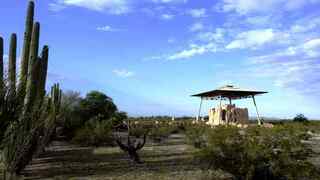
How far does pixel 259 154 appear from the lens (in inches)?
658

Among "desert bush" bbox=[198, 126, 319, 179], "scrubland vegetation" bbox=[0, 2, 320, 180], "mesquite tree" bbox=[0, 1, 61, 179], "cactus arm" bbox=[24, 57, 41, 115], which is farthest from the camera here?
"cactus arm" bbox=[24, 57, 41, 115]

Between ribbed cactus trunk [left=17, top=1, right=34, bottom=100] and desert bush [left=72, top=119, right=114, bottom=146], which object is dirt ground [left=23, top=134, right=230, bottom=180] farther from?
desert bush [left=72, top=119, right=114, bottom=146]

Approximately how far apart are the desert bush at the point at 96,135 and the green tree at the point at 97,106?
11740 millimetres

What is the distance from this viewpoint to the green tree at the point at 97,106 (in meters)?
53.3

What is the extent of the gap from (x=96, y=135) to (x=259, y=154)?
72.4ft

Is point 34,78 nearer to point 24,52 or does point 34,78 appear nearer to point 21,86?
point 24,52

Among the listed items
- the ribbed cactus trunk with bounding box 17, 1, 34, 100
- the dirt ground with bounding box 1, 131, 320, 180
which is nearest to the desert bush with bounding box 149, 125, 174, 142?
the dirt ground with bounding box 1, 131, 320, 180

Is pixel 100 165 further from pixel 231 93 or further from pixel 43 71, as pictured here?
pixel 231 93

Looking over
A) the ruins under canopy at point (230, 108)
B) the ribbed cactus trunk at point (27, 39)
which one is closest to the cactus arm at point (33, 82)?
the ribbed cactus trunk at point (27, 39)

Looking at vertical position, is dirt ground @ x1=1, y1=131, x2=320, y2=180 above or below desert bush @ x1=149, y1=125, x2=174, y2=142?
below

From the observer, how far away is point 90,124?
40969 mm

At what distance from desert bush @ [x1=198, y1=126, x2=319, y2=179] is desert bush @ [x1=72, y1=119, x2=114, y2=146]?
2034cm

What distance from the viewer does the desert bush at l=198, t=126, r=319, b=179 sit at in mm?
16469

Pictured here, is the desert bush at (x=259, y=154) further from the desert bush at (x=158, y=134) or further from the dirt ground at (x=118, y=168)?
the desert bush at (x=158, y=134)
